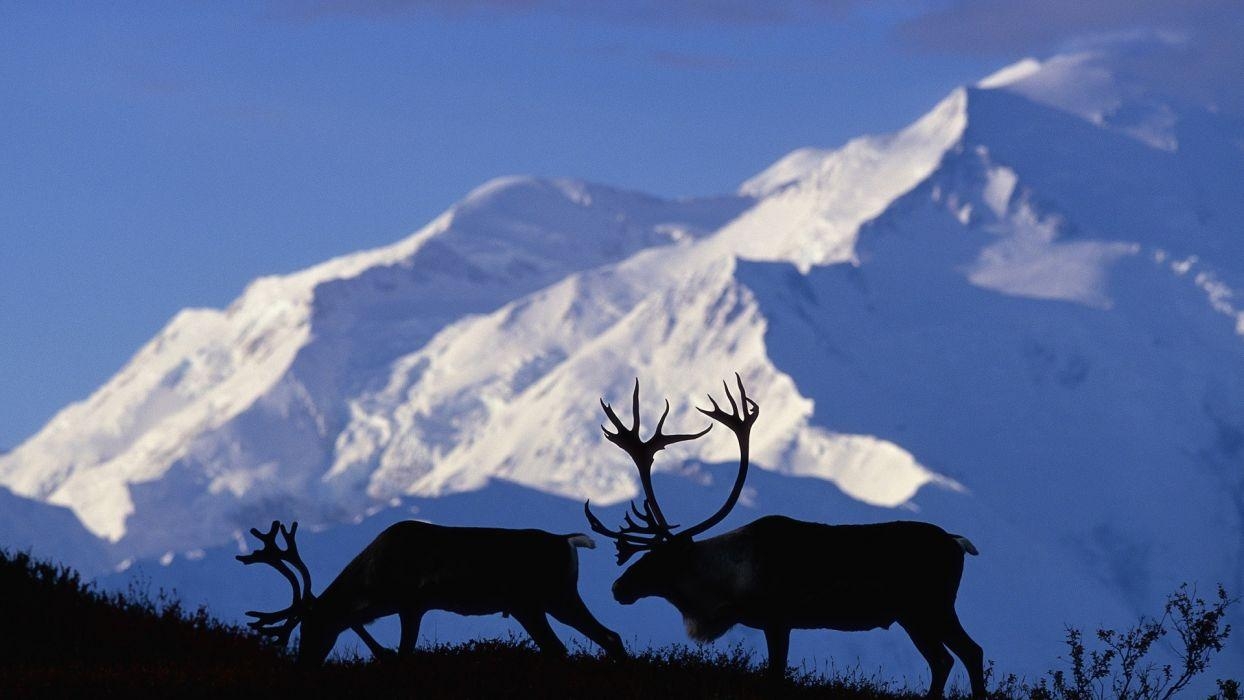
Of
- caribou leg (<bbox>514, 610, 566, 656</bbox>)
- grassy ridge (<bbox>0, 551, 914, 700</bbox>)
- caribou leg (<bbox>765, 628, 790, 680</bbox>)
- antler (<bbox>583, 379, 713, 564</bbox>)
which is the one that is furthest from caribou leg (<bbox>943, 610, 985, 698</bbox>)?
caribou leg (<bbox>514, 610, 566, 656</bbox>)

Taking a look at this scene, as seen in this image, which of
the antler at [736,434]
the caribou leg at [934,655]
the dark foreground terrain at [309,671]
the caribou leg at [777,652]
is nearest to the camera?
the dark foreground terrain at [309,671]

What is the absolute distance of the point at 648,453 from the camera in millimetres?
22031

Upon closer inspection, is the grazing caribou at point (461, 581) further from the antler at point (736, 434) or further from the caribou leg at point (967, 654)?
the caribou leg at point (967, 654)

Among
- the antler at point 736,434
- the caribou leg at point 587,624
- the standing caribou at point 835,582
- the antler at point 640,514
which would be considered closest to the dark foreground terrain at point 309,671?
the caribou leg at point 587,624

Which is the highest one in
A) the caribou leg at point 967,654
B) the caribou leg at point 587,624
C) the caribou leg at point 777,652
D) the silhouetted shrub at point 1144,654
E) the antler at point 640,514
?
the antler at point 640,514

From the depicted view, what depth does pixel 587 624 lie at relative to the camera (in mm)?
20422

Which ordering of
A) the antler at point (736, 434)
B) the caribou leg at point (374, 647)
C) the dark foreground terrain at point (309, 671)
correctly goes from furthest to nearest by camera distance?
the caribou leg at point (374, 647) < the antler at point (736, 434) < the dark foreground terrain at point (309, 671)

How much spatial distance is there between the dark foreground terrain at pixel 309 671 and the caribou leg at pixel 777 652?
0.11 m

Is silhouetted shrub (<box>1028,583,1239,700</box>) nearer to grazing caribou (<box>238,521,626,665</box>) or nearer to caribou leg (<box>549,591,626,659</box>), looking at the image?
caribou leg (<box>549,591,626,659</box>)

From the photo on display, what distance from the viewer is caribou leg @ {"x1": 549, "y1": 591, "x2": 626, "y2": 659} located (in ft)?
66.7

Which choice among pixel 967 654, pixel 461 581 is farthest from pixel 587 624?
pixel 967 654

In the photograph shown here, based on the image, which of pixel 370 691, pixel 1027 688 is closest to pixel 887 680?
pixel 1027 688

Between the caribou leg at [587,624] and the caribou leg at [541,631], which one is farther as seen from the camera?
the caribou leg at [541,631]

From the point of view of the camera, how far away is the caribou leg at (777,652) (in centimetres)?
1978
